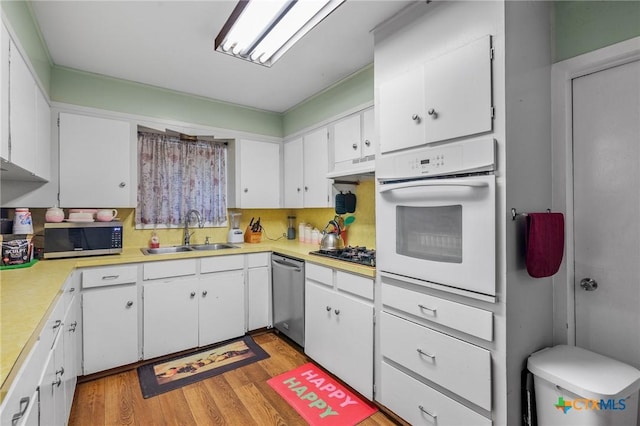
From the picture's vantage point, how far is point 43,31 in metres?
2.11

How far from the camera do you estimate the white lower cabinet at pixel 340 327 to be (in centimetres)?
207

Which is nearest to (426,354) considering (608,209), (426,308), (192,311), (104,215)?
(426,308)

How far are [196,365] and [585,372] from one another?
2.60 meters

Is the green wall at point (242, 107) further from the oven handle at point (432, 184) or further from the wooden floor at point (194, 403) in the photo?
the wooden floor at point (194, 403)

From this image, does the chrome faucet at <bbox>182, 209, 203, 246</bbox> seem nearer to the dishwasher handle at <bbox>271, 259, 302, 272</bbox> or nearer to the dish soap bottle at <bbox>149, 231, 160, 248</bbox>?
the dish soap bottle at <bbox>149, 231, 160, 248</bbox>

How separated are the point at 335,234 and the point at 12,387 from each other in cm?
225

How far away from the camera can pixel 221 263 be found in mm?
2936

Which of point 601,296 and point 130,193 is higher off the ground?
point 130,193

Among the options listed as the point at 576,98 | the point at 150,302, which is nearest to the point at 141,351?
the point at 150,302

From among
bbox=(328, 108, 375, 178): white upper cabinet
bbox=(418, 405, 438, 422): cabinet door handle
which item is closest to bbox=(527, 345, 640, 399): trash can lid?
bbox=(418, 405, 438, 422): cabinet door handle

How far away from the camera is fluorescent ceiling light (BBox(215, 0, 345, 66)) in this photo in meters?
1.66

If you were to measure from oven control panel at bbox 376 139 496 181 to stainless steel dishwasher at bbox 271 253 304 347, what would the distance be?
125 centimetres

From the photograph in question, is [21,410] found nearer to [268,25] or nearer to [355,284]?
[355,284]

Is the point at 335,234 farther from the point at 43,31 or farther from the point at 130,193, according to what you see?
the point at 43,31
